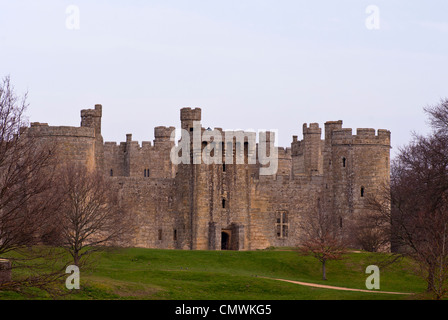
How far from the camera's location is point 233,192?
74.8 metres

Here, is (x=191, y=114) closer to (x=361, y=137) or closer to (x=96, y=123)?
(x=96, y=123)

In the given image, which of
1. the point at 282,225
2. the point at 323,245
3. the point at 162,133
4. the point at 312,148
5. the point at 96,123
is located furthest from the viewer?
the point at 312,148

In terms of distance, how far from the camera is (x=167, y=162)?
9206 centimetres

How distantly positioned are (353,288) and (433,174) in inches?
349

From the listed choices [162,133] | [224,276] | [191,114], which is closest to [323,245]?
[224,276]

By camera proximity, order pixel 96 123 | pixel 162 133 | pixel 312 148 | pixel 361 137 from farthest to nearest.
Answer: pixel 312 148
pixel 162 133
pixel 96 123
pixel 361 137

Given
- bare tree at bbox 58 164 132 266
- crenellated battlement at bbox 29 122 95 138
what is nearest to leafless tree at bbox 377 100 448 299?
bare tree at bbox 58 164 132 266

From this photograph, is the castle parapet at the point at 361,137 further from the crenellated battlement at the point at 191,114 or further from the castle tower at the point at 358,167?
the crenellated battlement at the point at 191,114

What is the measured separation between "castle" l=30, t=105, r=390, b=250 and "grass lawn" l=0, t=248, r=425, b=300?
6.57 metres

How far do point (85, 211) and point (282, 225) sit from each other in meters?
24.7

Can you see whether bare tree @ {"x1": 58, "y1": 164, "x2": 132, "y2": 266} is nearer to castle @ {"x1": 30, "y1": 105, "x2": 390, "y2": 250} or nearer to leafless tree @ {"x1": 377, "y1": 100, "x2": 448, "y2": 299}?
castle @ {"x1": 30, "y1": 105, "x2": 390, "y2": 250}

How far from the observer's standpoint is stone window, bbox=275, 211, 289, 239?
77.2 meters

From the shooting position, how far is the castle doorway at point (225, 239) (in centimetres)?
7488
